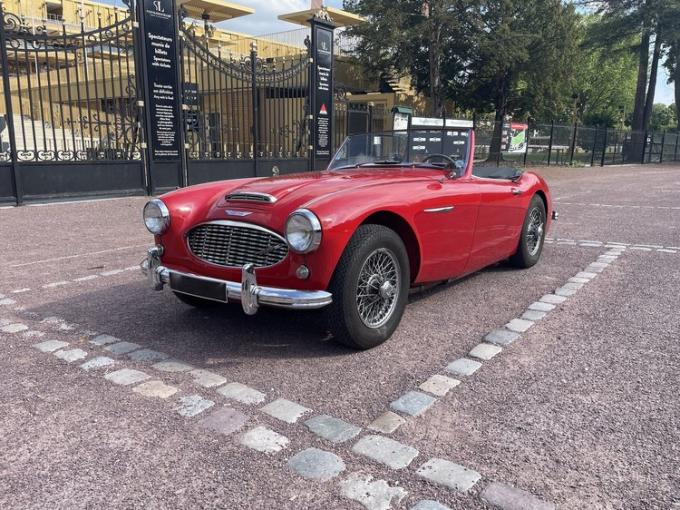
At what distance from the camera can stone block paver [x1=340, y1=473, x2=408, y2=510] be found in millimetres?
2076

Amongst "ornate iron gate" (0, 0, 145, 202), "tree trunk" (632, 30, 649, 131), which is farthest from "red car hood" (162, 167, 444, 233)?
"tree trunk" (632, 30, 649, 131)

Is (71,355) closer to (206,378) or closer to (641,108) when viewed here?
(206,378)

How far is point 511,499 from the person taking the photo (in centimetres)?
211

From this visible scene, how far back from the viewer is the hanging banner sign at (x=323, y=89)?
14664 millimetres

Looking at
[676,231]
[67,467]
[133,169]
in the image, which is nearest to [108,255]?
[67,467]

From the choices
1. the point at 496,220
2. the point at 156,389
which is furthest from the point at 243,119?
the point at 156,389

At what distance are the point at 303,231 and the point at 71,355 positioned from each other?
1.68 m

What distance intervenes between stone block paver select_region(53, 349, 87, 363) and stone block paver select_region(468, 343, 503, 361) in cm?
242

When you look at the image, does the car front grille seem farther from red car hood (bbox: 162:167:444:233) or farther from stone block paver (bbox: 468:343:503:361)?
stone block paver (bbox: 468:343:503:361)

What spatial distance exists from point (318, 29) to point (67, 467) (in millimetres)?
13984

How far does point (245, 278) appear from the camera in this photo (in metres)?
3.20

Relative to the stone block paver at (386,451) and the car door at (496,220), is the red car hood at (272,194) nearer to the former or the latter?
the car door at (496,220)

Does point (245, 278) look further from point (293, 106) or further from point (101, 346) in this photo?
point (293, 106)

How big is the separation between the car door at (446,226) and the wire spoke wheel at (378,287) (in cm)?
34
